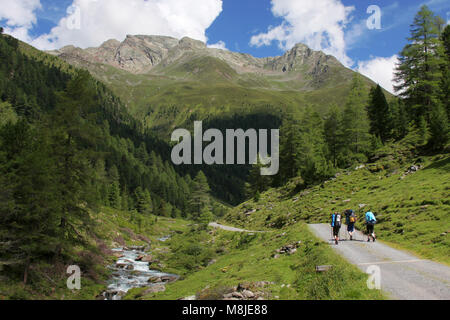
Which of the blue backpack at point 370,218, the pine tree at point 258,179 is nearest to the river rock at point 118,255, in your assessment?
the blue backpack at point 370,218

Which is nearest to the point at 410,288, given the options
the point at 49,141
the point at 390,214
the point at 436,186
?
the point at 390,214

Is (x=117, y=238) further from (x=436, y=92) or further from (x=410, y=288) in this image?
(x=436, y=92)

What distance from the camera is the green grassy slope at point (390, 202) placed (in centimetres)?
1800

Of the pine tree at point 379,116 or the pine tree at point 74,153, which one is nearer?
the pine tree at point 74,153

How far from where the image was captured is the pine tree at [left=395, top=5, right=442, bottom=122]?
128 ft

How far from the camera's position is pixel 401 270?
480 inches

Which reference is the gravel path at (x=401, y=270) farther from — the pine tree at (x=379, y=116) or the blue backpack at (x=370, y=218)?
the pine tree at (x=379, y=116)

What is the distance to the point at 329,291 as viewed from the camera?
1048 cm

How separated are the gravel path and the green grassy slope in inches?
57.4

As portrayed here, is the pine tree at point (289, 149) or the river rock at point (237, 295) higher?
the pine tree at point (289, 149)

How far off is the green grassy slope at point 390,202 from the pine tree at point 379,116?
999 cm

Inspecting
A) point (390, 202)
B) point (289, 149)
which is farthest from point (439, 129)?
point (289, 149)

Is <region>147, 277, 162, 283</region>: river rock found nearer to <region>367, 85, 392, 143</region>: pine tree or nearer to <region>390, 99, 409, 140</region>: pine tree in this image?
<region>390, 99, 409, 140</region>: pine tree
